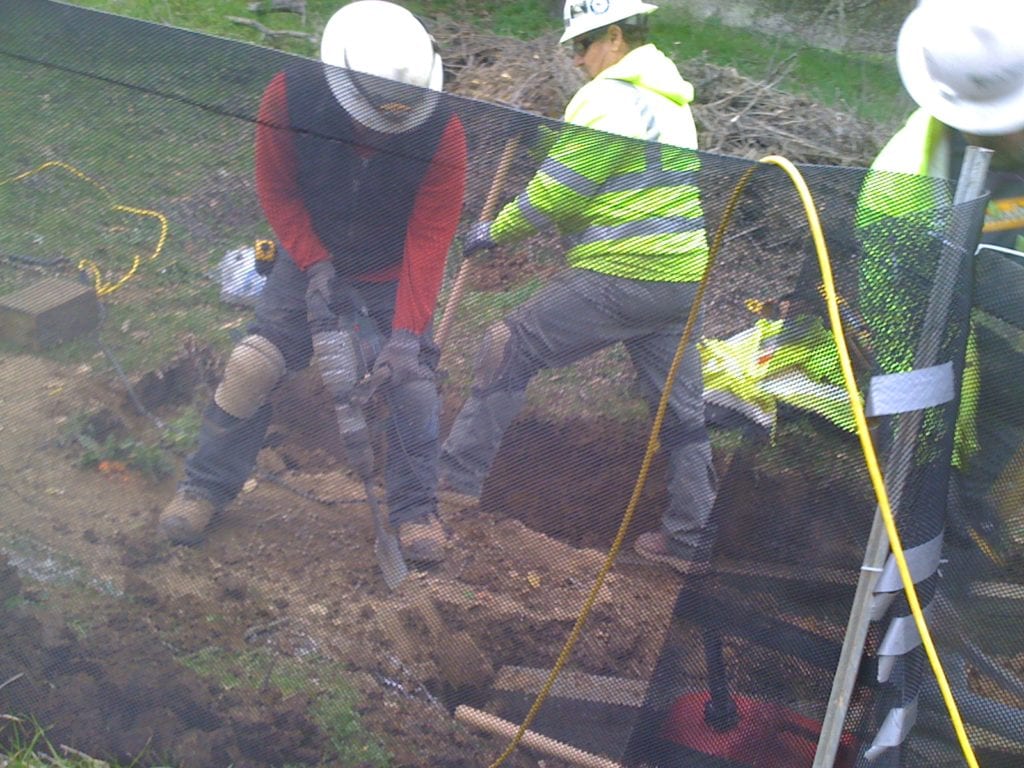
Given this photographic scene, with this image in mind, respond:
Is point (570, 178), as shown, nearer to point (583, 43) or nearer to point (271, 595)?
point (271, 595)

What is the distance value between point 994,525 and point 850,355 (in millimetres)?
466

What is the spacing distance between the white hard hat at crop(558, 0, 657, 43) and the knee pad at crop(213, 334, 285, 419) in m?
1.84

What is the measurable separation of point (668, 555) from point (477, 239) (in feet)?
2.61

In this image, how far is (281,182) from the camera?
2.45m

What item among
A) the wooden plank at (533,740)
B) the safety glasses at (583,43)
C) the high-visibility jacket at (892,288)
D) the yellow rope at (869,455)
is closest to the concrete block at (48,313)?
the wooden plank at (533,740)

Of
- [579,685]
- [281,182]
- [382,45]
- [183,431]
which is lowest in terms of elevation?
[579,685]

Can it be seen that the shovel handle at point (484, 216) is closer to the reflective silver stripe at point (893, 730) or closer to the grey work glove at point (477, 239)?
the grey work glove at point (477, 239)

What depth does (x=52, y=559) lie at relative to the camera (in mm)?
2736

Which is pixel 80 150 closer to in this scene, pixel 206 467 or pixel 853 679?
pixel 206 467

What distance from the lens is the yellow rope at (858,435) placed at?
6.65ft

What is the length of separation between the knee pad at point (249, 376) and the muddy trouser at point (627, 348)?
1.55ft

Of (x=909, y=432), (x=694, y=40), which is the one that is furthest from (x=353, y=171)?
(x=694, y=40)

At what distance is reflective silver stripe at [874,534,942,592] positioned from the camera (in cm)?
214

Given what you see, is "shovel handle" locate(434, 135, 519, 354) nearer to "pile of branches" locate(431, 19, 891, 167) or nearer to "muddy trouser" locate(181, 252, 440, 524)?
"muddy trouser" locate(181, 252, 440, 524)
